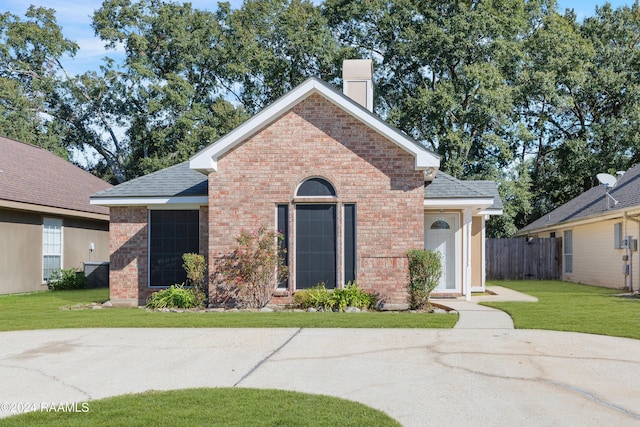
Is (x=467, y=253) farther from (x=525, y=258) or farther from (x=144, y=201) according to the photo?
(x=525, y=258)

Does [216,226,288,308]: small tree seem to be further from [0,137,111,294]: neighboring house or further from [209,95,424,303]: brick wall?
[0,137,111,294]: neighboring house

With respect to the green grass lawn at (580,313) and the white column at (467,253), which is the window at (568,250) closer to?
the green grass lawn at (580,313)

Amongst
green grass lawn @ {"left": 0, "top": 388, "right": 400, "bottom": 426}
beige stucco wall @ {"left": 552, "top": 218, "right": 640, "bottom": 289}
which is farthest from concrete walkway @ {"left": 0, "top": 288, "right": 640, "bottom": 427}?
beige stucco wall @ {"left": 552, "top": 218, "right": 640, "bottom": 289}

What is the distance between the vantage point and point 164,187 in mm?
17422

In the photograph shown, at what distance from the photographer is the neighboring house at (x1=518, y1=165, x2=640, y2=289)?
21891mm

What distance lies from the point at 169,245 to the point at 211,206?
2214 mm

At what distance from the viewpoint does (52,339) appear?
10.9m

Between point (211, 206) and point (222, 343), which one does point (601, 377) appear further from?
point (211, 206)

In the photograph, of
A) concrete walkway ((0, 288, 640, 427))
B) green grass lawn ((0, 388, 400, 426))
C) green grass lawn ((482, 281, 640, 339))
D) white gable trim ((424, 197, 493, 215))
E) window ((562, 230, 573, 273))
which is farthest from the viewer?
window ((562, 230, 573, 273))

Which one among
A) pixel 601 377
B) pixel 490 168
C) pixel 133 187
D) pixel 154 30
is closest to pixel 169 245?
pixel 133 187

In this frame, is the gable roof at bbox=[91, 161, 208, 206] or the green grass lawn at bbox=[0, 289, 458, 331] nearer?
the green grass lawn at bbox=[0, 289, 458, 331]

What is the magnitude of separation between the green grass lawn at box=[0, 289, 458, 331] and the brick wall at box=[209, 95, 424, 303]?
1758mm

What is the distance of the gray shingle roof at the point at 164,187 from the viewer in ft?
55.8

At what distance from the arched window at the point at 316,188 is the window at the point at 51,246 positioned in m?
11.7
